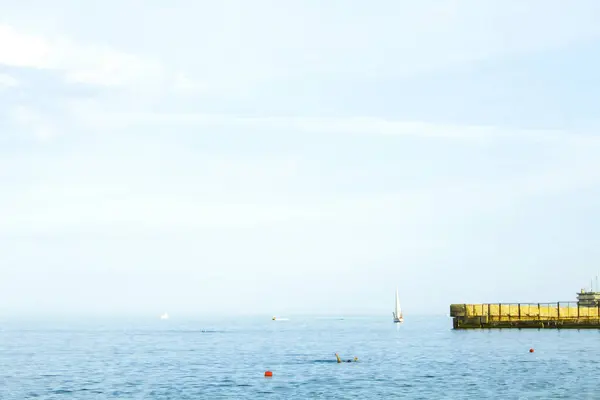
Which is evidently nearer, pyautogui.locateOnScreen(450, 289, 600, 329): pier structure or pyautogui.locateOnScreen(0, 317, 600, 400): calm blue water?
pyautogui.locateOnScreen(0, 317, 600, 400): calm blue water

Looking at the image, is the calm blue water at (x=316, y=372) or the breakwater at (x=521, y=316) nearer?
the calm blue water at (x=316, y=372)

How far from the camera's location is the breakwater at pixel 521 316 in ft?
536

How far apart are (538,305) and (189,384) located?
9469cm

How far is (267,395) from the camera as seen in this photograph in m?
83.4

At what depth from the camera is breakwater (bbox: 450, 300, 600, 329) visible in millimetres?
163250

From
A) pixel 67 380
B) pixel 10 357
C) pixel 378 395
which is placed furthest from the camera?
pixel 10 357

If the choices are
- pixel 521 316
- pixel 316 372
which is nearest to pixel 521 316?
pixel 521 316

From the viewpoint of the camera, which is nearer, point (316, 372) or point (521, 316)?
point (316, 372)

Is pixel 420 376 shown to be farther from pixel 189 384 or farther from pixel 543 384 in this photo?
pixel 189 384

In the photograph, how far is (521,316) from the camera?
561ft

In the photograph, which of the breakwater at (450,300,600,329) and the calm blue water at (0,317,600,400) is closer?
the calm blue water at (0,317,600,400)

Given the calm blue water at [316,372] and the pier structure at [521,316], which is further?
the pier structure at [521,316]

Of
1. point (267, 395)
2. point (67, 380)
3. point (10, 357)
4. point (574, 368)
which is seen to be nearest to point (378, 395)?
point (267, 395)

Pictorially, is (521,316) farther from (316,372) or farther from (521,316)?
(316,372)
